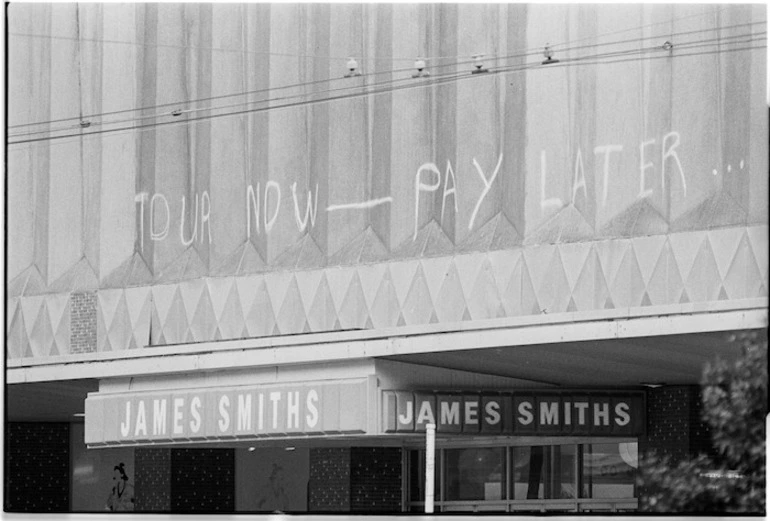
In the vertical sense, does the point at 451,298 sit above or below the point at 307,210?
below

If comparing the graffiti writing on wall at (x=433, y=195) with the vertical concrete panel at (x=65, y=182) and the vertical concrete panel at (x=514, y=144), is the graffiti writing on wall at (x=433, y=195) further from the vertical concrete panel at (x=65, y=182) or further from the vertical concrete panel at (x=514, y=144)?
the vertical concrete panel at (x=65, y=182)

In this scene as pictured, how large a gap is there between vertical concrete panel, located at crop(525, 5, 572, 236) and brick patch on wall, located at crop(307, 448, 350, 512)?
Result: 10.2 metres

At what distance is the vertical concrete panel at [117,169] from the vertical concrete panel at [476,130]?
A: 14.8 feet

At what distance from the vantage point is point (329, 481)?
1096 inches

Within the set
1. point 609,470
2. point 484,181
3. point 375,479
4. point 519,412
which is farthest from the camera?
point 375,479

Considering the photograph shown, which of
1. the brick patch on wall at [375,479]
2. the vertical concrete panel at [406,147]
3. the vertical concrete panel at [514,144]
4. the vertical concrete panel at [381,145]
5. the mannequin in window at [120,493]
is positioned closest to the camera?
the vertical concrete panel at [514,144]

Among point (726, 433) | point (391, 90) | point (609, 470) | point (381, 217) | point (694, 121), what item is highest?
point (391, 90)

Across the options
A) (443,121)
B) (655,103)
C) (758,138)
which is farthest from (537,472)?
(758,138)

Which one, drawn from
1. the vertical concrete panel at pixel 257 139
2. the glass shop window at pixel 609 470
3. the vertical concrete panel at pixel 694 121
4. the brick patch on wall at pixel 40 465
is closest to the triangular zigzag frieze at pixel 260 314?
the vertical concrete panel at pixel 257 139

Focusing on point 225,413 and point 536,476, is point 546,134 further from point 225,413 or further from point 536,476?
point 536,476

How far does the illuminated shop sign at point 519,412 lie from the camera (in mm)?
20375

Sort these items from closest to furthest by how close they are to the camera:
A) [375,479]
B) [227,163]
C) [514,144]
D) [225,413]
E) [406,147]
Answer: [514,144] < [406,147] < [227,163] < [225,413] < [375,479]

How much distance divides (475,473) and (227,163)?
8.99m

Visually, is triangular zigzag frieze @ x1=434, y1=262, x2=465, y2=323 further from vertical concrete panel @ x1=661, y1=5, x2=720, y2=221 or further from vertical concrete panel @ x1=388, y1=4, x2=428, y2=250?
vertical concrete panel @ x1=661, y1=5, x2=720, y2=221
